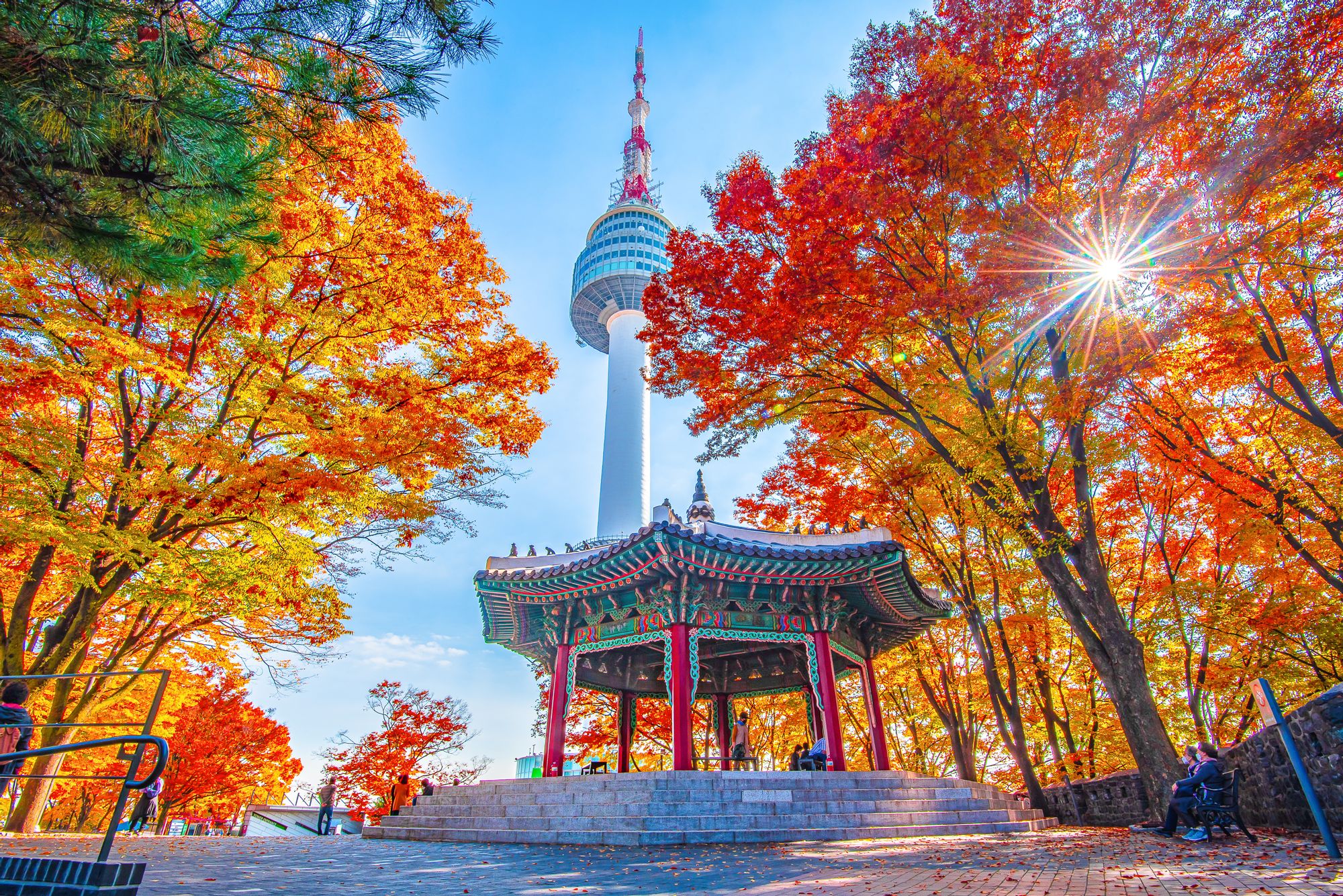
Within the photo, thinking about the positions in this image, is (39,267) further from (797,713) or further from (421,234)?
(797,713)

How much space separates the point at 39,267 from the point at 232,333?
2.12 meters

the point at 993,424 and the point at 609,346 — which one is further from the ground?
the point at 609,346

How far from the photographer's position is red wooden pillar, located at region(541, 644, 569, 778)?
13.4m

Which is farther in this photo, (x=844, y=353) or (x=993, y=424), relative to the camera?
(x=844, y=353)

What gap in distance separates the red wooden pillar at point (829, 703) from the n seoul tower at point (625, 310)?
100ft

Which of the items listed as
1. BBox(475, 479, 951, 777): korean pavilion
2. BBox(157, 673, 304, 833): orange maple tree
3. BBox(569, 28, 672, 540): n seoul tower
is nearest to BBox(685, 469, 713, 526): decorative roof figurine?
BBox(475, 479, 951, 777): korean pavilion

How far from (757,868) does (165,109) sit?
793 centimetres

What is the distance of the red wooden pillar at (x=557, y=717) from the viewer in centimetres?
1341

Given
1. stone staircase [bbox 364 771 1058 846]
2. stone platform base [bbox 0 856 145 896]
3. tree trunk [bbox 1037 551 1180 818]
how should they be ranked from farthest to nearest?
1. stone staircase [bbox 364 771 1058 846]
2. tree trunk [bbox 1037 551 1180 818]
3. stone platform base [bbox 0 856 145 896]

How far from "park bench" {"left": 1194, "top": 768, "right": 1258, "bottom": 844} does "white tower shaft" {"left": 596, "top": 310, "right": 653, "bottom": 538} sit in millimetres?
37130

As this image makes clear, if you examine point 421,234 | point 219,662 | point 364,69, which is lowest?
point 219,662

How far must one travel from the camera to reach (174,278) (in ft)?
15.9

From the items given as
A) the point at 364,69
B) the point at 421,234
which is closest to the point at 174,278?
the point at 364,69

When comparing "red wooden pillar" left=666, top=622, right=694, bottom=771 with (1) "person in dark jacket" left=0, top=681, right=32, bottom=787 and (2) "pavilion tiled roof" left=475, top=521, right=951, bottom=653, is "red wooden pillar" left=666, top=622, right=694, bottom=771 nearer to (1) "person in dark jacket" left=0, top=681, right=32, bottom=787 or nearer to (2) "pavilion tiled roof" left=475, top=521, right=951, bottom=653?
(2) "pavilion tiled roof" left=475, top=521, right=951, bottom=653
